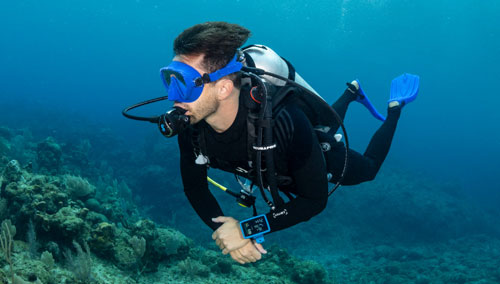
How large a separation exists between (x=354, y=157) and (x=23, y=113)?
36.3m

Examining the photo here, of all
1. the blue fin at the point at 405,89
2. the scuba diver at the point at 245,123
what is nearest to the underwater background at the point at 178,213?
the scuba diver at the point at 245,123

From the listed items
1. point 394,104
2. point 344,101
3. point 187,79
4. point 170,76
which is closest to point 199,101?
point 187,79

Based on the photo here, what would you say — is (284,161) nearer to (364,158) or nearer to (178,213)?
(364,158)

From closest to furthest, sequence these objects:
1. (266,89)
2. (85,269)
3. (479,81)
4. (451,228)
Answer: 1. (266,89)
2. (85,269)
3. (451,228)
4. (479,81)

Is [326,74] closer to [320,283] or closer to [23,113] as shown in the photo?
[23,113]

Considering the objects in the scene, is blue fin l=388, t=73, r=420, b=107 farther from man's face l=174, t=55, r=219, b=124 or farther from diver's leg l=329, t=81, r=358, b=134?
man's face l=174, t=55, r=219, b=124

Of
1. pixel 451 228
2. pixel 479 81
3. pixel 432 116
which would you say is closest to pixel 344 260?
pixel 451 228

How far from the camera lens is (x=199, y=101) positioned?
244cm

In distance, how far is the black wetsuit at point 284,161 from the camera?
2.39m

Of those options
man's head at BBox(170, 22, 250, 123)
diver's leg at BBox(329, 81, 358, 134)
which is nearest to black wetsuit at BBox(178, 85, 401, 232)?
man's head at BBox(170, 22, 250, 123)

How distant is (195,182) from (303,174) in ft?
4.21

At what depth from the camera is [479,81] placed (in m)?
116

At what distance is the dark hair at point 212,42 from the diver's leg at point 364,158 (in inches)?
70.9

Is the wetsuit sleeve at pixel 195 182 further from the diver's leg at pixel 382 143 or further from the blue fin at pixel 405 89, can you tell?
the blue fin at pixel 405 89
